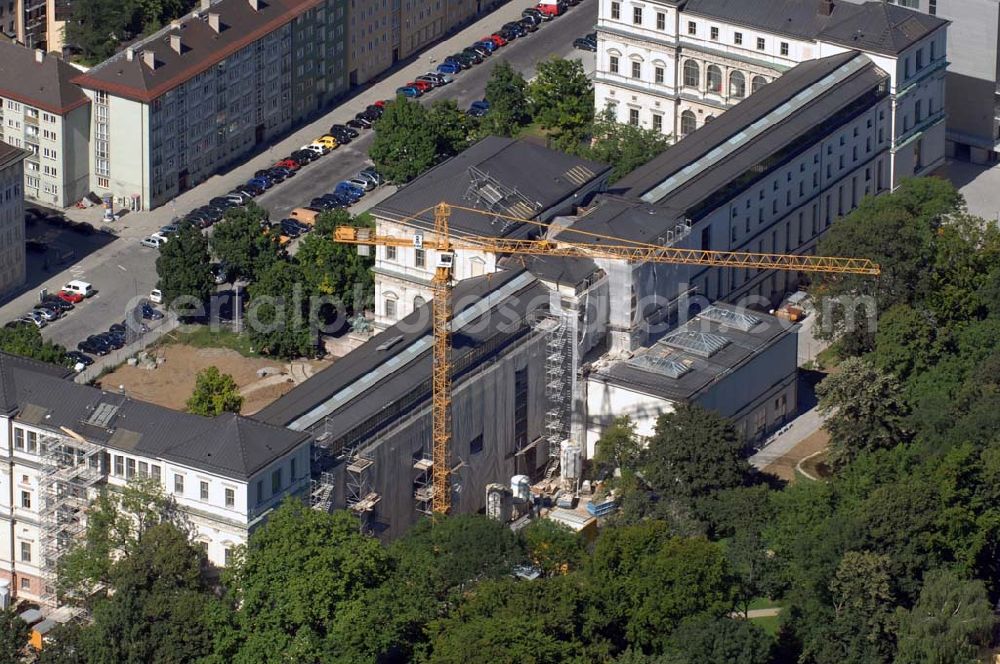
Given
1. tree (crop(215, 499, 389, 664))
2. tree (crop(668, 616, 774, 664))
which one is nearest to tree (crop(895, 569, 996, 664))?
tree (crop(668, 616, 774, 664))

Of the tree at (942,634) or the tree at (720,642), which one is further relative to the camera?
the tree at (942,634)

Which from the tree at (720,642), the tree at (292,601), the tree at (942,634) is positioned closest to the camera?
the tree at (720,642)

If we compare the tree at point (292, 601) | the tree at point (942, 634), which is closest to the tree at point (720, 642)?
the tree at point (942, 634)

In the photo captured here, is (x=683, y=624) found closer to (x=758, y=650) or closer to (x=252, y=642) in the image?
(x=758, y=650)

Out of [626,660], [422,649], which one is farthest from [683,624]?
[422,649]

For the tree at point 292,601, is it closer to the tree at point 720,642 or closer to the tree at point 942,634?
the tree at point 720,642

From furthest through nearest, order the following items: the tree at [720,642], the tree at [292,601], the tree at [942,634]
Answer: the tree at [292,601] < the tree at [942,634] < the tree at [720,642]

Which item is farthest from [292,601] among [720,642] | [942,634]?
[942,634]
